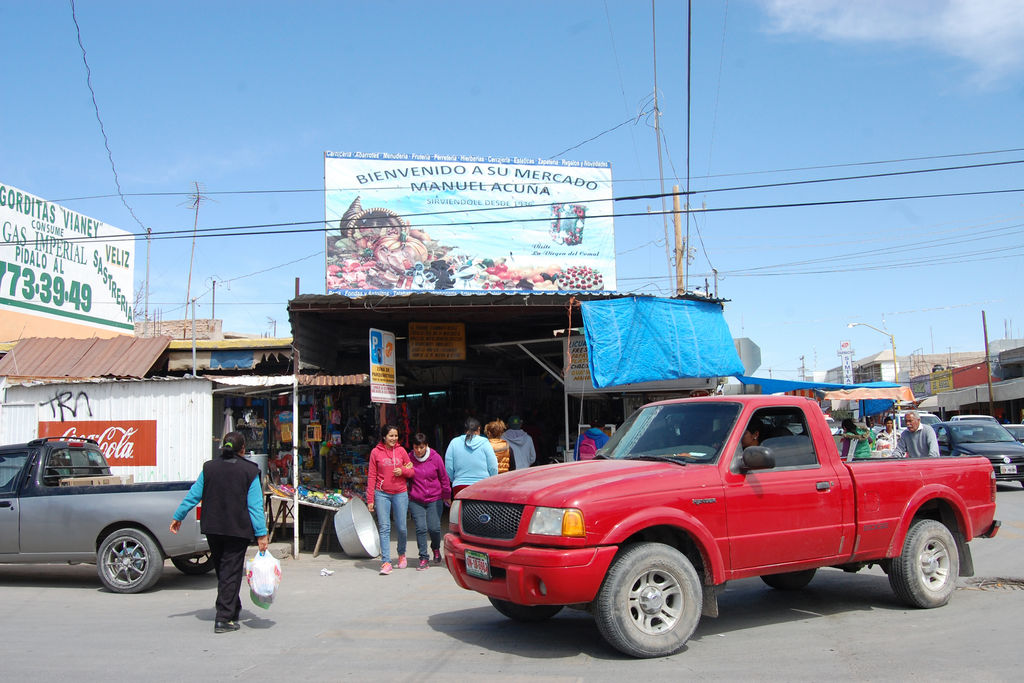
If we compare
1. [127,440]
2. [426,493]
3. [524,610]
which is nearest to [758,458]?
[524,610]

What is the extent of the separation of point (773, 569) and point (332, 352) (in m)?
9.75

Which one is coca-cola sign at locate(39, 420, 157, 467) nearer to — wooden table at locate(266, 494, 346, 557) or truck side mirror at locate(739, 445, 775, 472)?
wooden table at locate(266, 494, 346, 557)

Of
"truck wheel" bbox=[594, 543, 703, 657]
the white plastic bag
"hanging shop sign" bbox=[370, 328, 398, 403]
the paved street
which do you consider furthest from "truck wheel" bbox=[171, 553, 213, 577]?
"truck wheel" bbox=[594, 543, 703, 657]

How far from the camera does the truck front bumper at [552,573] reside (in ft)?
16.9

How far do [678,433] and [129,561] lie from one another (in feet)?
20.8

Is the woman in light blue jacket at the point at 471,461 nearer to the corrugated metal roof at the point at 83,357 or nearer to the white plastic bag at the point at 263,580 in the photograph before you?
the white plastic bag at the point at 263,580

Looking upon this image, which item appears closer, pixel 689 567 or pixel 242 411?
pixel 689 567

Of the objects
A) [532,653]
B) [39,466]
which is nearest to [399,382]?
[39,466]

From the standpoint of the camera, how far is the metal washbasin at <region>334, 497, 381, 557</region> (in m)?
10.5

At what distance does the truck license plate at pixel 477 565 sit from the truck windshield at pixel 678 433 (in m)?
1.55

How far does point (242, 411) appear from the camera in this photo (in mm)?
12383

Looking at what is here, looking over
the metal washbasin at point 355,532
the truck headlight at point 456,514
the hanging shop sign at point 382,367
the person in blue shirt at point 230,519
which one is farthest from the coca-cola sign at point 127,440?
the truck headlight at point 456,514

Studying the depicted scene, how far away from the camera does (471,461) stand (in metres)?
9.77

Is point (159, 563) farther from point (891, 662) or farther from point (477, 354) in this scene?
point (477, 354)
